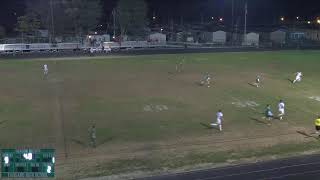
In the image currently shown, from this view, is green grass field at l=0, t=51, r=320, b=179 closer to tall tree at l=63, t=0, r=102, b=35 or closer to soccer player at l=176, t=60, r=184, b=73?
soccer player at l=176, t=60, r=184, b=73

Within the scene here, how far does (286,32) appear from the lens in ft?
318

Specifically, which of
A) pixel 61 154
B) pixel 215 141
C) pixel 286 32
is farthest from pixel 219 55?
pixel 61 154

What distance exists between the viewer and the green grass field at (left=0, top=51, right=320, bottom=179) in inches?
961

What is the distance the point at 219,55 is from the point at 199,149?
47524 mm

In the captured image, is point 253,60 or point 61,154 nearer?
point 61,154

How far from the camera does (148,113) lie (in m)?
33.4

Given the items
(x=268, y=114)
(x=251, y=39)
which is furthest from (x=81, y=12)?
(x=268, y=114)

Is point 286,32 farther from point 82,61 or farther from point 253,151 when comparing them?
point 253,151

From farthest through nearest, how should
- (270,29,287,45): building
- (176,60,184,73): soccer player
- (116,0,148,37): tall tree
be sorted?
(116,0,148,37): tall tree
(270,29,287,45): building
(176,60,184,73): soccer player
